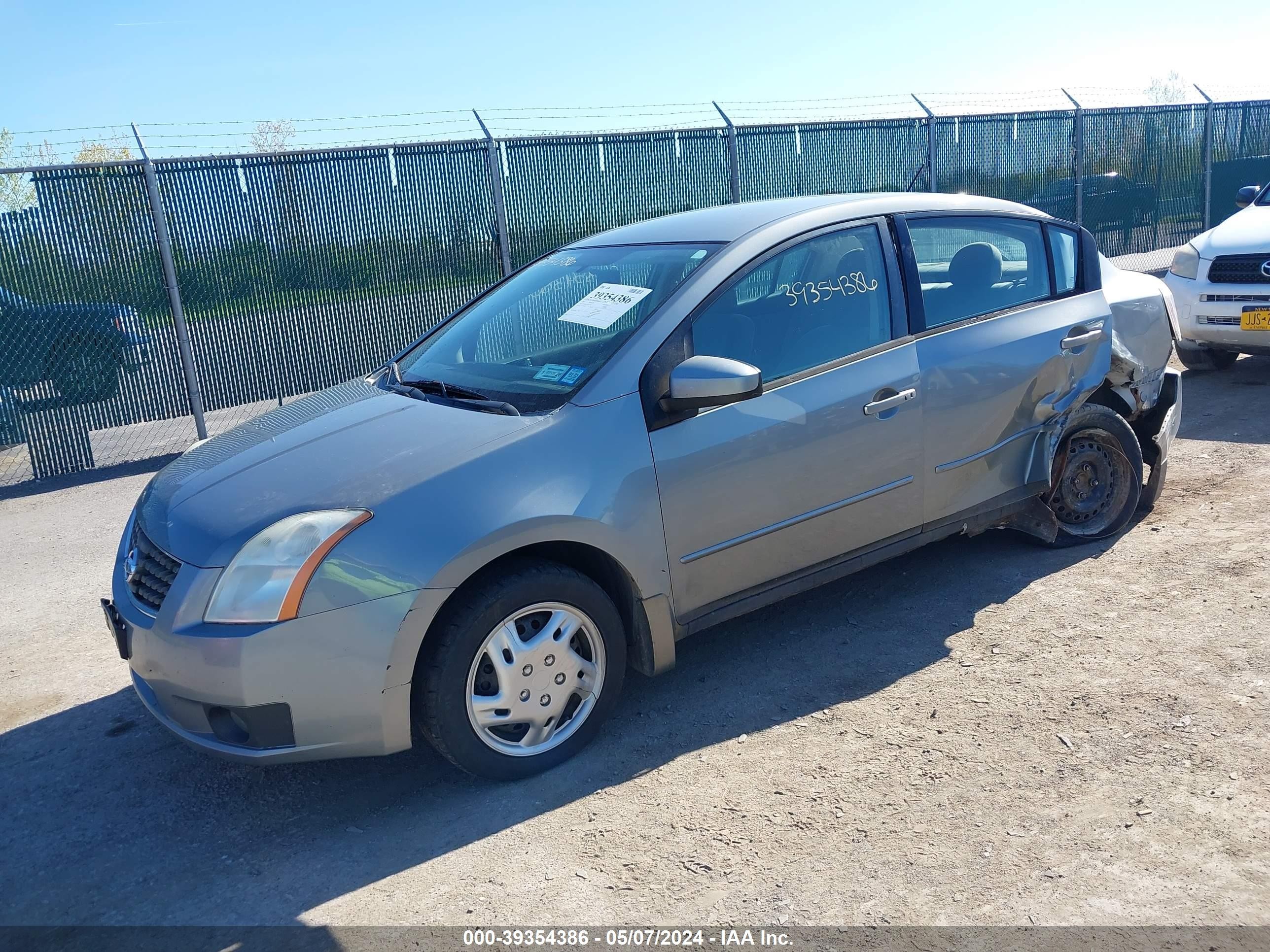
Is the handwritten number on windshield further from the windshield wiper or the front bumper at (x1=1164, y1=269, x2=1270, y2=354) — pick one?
the front bumper at (x1=1164, y1=269, x2=1270, y2=354)

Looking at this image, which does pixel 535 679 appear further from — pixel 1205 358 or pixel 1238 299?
pixel 1205 358

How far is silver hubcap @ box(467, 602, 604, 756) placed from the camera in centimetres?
324

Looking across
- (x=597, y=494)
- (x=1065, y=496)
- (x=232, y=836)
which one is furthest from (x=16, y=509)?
(x=1065, y=496)

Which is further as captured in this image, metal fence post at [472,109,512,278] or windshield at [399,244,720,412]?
metal fence post at [472,109,512,278]

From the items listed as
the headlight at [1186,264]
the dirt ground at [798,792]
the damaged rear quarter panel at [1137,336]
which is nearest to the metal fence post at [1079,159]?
the headlight at [1186,264]

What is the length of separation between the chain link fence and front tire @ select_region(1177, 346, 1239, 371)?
16.6ft

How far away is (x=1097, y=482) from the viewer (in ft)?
16.4

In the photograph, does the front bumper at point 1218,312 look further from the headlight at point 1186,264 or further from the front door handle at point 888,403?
the front door handle at point 888,403

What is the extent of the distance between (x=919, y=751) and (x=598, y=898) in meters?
1.22

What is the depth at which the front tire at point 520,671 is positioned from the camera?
315 cm

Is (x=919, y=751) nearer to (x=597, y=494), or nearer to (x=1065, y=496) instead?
(x=597, y=494)

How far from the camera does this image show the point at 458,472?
10.5 ft

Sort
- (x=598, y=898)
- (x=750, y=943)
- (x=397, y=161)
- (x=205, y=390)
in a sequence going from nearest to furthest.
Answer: (x=750, y=943)
(x=598, y=898)
(x=205, y=390)
(x=397, y=161)

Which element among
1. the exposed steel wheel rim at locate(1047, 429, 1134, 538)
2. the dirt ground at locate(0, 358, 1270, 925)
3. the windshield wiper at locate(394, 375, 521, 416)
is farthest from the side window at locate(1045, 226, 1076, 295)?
the windshield wiper at locate(394, 375, 521, 416)
